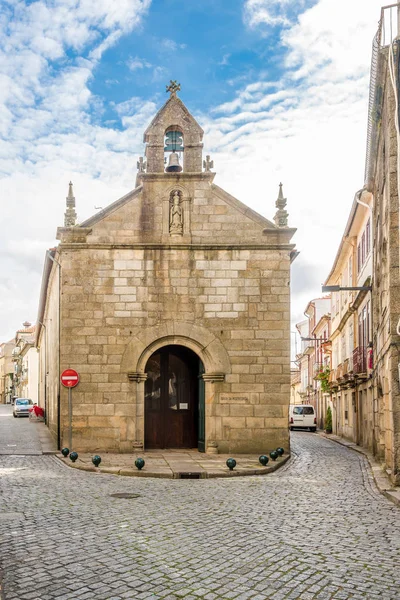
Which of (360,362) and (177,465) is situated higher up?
(360,362)

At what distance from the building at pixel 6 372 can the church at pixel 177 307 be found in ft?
315

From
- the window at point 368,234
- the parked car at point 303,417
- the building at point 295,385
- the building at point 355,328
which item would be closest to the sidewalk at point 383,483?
the building at point 355,328

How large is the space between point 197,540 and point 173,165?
13.7 m

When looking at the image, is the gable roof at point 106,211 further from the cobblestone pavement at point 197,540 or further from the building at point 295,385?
the building at point 295,385

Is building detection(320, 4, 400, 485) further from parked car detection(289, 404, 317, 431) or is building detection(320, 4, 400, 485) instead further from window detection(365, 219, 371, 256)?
parked car detection(289, 404, 317, 431)

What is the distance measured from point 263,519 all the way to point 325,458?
35.5ft

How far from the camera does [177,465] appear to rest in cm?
1616

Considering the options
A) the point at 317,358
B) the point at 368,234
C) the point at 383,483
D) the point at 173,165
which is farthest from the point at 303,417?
Answer: the point at 383,483

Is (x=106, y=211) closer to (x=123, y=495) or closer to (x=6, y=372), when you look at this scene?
(x=123, y=495)

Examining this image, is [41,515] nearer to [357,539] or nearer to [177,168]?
[357,539]

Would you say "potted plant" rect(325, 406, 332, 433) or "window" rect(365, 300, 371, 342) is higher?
"window" rect(365, 300, 371, 342)

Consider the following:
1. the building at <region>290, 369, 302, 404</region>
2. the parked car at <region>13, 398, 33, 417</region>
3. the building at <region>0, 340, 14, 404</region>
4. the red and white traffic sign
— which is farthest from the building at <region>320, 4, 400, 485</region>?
the building at <region>0, 340, 14, 404</region>

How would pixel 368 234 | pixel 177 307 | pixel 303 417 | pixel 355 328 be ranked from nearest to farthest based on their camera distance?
pixel 177 307, pixel 368 234, pixel 355 328, pixel 303 417

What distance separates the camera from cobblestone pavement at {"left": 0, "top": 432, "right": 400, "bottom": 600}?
6.09 meters
